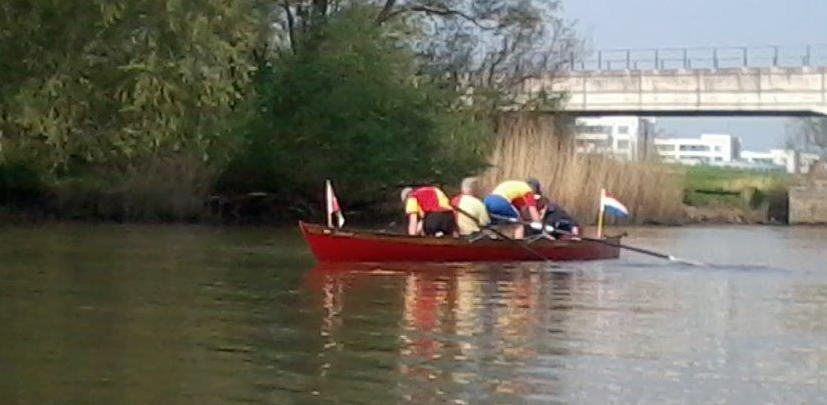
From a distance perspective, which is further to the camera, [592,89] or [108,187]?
[592,89]

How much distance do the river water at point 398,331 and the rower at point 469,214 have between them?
42.1 inches

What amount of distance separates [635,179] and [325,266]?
70.4 feet

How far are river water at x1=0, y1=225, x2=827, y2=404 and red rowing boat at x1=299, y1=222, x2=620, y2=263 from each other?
0.32m

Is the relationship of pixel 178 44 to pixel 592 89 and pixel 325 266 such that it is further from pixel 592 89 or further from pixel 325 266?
pixel 592 89

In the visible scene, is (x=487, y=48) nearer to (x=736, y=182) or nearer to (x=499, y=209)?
(x=736, y=182)

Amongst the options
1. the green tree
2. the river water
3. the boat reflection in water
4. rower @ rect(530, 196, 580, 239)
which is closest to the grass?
the green tree

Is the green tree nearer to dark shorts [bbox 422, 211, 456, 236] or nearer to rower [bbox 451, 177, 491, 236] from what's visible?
rower [bbox 451, 177, 491, 236]

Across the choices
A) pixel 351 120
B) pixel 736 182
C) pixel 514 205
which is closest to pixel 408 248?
pixel 514 205

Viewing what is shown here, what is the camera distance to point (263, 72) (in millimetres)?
43250

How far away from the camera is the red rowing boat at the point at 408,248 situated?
26.0 m

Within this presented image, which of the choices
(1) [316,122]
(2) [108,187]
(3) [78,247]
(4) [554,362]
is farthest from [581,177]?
(4) [554,362]

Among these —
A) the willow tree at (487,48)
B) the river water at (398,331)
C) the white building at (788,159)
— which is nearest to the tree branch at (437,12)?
the willow tree at (487,48)

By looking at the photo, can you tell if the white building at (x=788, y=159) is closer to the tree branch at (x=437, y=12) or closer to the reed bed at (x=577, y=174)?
the reed bed at (x=577, y=174)

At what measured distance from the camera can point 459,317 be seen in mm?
18984
